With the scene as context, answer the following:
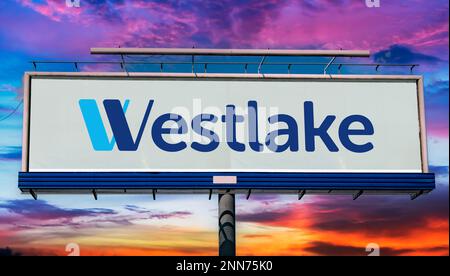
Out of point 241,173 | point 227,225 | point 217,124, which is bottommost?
point 227,225

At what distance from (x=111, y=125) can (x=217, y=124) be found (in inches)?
141

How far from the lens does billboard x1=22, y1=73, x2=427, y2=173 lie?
21.7m

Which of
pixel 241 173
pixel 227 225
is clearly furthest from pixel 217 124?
pixel 227 225

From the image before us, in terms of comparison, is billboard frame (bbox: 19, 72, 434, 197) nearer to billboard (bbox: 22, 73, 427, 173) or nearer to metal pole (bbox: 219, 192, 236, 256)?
billboard (bbox: 22, 73, 427, 173)

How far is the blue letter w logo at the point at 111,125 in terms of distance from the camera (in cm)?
2175

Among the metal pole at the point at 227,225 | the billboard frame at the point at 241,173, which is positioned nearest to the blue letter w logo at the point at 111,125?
the billboard frame at the point at 241,173

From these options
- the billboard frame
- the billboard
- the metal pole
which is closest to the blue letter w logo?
the billboard

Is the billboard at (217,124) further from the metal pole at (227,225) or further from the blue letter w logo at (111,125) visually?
the metal pole at (227,225)

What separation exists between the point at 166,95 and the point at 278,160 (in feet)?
14.5

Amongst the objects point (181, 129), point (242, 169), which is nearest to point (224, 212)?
point (242, 169)

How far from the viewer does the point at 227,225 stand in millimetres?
20875

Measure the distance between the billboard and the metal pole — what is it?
1.02 meters

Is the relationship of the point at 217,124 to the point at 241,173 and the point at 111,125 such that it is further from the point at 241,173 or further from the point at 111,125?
the point at 111,125
